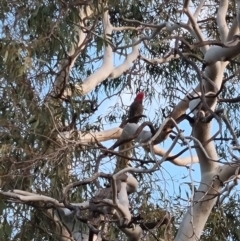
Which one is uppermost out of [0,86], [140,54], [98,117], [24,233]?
[140,54]

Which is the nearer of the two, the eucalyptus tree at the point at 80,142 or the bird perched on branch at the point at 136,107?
Result: the eucalyptus tree at the point at 80,142

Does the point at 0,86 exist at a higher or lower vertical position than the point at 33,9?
lower

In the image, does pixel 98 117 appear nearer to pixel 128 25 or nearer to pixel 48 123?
A: pixel 128 25

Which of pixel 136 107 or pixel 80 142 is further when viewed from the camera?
pixel 136 107

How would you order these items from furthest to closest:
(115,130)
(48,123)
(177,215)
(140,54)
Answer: (140,54)
(115,130)
(177,215)
(48,123)

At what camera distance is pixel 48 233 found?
4.04m

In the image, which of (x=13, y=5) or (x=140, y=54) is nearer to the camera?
(x=13, y=5)

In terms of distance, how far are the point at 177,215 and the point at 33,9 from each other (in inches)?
62.2

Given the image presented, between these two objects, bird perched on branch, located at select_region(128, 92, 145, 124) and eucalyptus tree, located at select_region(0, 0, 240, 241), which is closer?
eucalyptus tree, located at select_region(0, 0, 240, 241)

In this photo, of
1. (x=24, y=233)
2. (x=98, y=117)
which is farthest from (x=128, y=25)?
(x=24, y=233)

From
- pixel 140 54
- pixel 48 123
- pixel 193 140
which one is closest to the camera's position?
pixel 193 140

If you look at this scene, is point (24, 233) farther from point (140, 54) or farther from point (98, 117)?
point (140, 54)

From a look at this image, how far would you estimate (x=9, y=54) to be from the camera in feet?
12.4

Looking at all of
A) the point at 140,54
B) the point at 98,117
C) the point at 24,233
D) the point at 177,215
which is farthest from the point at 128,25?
the point at 24,233
